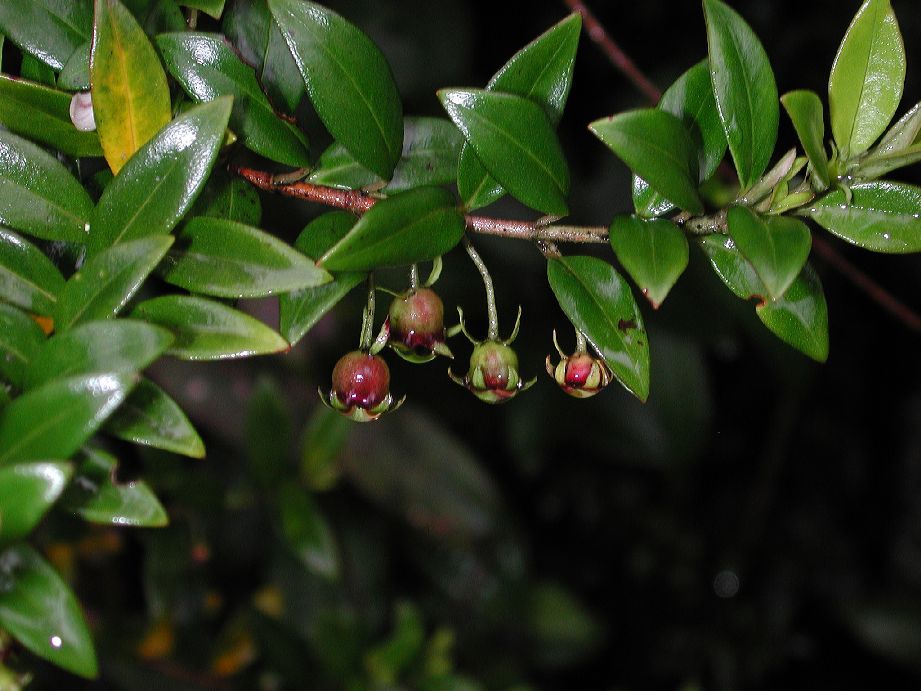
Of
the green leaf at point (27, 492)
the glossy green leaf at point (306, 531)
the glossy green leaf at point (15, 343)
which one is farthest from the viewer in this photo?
the glossy green leaf at point (306, 531)

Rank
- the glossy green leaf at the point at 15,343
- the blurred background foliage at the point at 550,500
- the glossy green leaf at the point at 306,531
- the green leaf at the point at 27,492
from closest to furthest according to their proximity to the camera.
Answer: the green leaf at the point at 27,492, the glossy green leaf at the point at 15,343, the glossy green leaf at the point at 306,531, the blurred background foliage at the point at 550,500

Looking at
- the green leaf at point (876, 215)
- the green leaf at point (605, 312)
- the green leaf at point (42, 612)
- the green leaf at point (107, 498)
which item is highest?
the green leaf at point (876, 215)

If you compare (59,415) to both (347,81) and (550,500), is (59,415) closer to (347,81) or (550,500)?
(347,81)

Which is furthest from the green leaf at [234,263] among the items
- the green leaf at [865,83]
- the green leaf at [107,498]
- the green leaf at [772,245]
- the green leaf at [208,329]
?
the green leaf at [865,83]

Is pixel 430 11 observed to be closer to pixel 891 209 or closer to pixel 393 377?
pixel 393 377

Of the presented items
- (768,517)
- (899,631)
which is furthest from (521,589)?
(899,631)

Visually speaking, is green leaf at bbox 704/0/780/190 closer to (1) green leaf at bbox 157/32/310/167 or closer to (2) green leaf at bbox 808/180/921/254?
(2) green leaf at bbox 808/180/921/254

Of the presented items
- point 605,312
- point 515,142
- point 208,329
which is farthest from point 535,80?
point 208,329

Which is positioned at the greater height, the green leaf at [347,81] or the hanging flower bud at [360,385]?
the green leaf at [347,81]

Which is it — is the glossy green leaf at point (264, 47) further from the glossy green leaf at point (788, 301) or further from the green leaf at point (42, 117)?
the glossy green leaf at point (788, 301)
